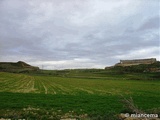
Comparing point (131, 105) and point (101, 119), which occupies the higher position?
point (131, 105)

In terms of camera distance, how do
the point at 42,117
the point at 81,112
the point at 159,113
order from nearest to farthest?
the point at 159,113 → the point at 42,117 → the point at 81,112

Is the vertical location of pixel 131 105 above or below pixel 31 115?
above

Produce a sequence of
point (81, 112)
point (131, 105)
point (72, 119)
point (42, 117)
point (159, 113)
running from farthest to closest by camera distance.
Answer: point (81, 112) → point (42, 117) → point (72, 119) → point (159, 113) → point (131, 105)

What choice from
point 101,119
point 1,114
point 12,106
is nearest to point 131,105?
point 101,119

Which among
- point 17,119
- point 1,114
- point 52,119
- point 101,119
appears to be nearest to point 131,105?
point 101,119

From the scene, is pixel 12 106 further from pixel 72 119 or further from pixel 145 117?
pixel 145 117

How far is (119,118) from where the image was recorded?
1288 centimetres

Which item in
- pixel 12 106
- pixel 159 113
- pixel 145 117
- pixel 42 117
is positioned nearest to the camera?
pixel 145 117

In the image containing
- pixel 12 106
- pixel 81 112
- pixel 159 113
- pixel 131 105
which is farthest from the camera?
pixel 12 106

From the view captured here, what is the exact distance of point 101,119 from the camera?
42.4 ft

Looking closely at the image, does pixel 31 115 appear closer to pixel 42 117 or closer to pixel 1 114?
pixel 42 117

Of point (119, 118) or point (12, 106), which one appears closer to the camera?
point (119, 118)

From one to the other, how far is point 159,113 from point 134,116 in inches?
115

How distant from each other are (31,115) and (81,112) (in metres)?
4.45
